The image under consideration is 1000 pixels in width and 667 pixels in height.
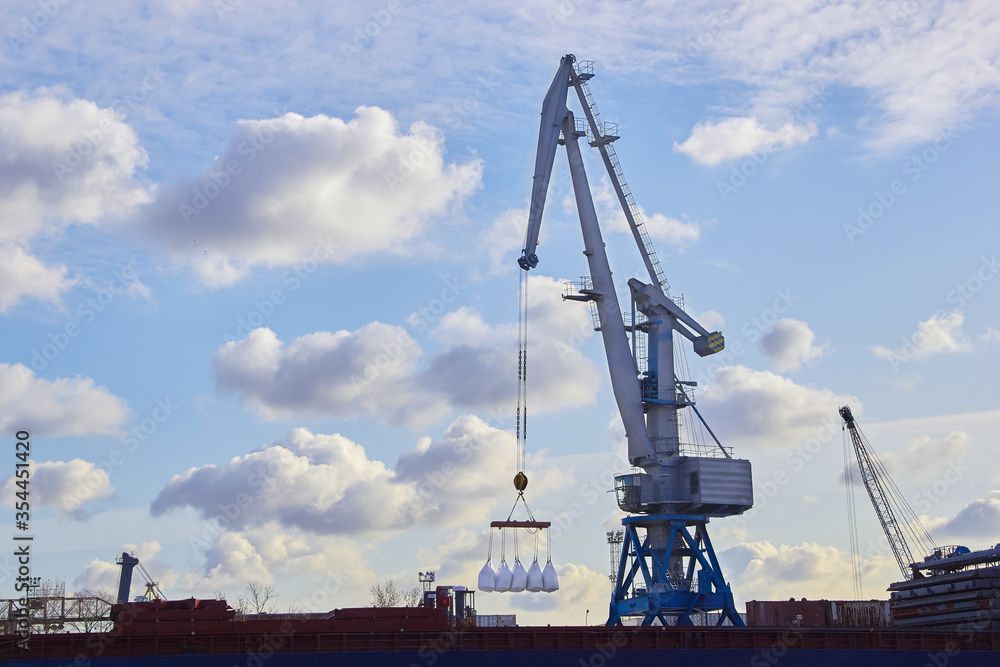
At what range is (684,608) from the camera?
84500 mm

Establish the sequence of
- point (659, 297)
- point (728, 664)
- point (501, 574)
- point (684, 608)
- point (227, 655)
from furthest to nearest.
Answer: point (659, 297)
point (684, 608)
point (501, 574)
point (728, 664)
point (227, 655)

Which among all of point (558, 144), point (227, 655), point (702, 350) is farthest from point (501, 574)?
point (558, 144)

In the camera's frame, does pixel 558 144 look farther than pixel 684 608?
Yes

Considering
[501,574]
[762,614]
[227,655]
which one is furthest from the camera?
[762,614]

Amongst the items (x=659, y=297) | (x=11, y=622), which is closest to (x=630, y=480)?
(x=659, y=297)

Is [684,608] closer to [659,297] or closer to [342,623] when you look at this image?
[659,297]

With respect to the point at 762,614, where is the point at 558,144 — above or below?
above

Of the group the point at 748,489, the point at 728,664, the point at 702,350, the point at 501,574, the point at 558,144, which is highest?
the point at 558,144

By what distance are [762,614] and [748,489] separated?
76.8 feet

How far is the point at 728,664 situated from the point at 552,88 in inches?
1899

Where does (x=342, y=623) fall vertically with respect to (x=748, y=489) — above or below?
below

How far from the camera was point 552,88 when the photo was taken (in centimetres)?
8988

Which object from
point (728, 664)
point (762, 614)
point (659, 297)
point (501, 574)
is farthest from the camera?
point (762, 614)

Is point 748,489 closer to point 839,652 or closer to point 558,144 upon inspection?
point 839,652
